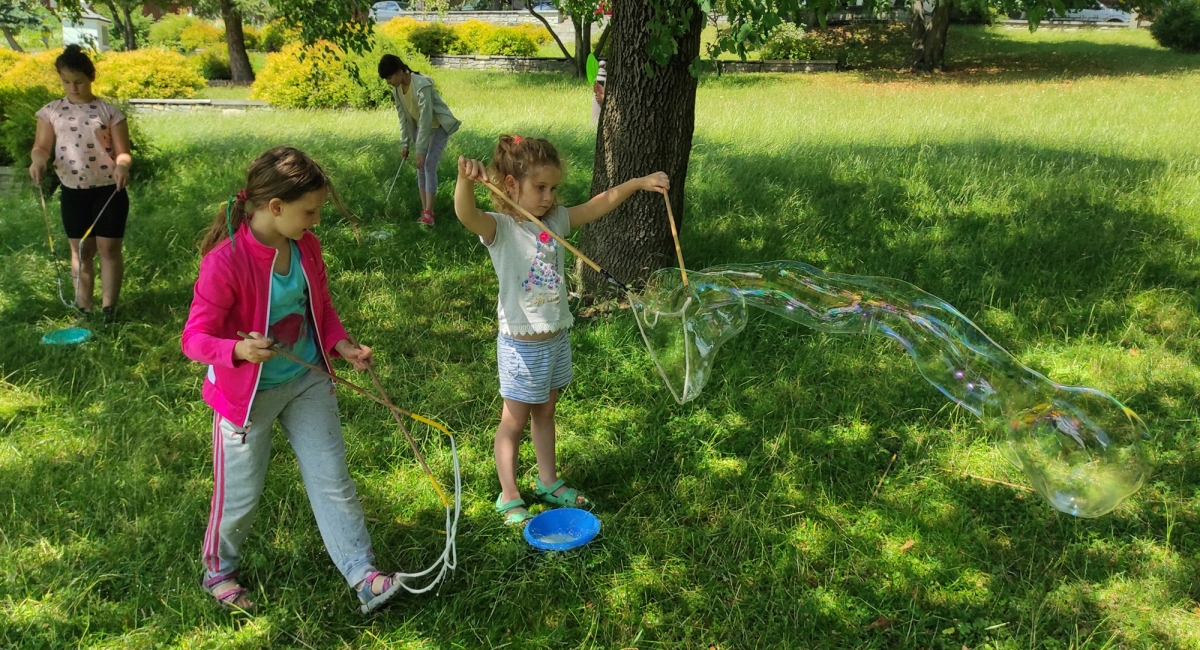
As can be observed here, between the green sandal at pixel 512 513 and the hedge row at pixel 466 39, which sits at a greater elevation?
the hedge row at pixel 466 39

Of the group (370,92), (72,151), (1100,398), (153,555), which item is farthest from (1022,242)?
(370,92)

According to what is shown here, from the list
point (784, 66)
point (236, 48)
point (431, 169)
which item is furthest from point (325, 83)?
point (784, 66)

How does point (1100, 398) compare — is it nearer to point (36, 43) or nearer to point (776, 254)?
point (776, 254)

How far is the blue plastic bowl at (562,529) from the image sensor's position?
3.12 meters

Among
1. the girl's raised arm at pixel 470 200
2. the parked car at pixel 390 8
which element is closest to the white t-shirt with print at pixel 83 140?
the girl's raised arm at pixel 470 200

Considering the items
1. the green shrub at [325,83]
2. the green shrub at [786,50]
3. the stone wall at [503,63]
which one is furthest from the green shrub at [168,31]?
the green shrub at [786,50]

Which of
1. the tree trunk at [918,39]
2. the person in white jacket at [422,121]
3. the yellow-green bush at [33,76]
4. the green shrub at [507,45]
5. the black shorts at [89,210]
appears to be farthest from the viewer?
the green shrub at [507,45]

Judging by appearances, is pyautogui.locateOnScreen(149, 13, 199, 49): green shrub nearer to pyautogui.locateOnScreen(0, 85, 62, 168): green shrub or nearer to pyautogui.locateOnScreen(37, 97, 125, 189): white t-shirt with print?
pyautogui.locateOnScreen(0, 85, 62, 168): green shrub

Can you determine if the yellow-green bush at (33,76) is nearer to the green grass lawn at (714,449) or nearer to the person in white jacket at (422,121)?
the green grass lawn at (714,449)

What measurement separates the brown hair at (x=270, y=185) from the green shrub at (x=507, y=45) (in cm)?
2627

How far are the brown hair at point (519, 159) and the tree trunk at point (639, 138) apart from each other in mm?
1919

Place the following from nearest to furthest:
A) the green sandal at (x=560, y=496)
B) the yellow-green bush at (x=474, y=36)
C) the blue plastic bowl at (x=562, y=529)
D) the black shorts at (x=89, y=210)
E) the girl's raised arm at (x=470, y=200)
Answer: the girl's raised arm at (x=470, y=200) → the blue plastic bowl at (x=562, y=529) → the green sandal at (x=560, y=496) → the black shorts at (x=89, y=210) → the yellow-green bush at (x=474, y=36)

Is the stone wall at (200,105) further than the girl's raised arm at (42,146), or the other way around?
the stone wall at (200,105)

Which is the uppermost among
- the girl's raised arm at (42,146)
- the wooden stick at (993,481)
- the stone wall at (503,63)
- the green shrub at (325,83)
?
the stone wall at (503,63)
